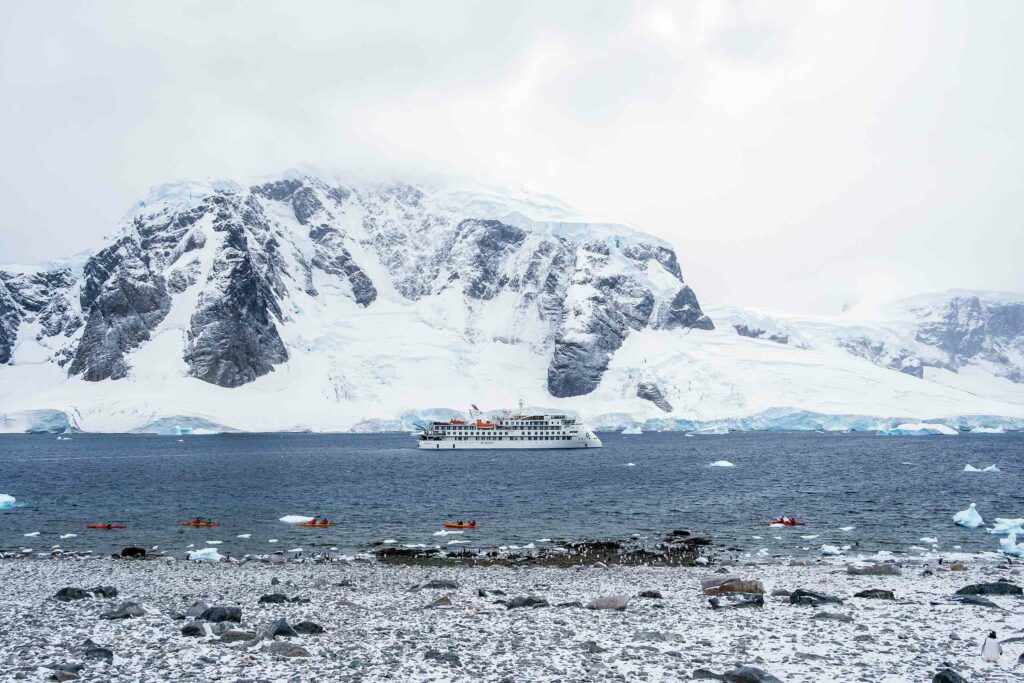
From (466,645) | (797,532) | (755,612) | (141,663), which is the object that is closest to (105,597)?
(141,663)

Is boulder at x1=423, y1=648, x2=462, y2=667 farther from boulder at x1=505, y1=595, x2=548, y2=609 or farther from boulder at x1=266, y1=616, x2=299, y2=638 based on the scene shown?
boulder at x1=505, y1=595, x2=548, y2=609

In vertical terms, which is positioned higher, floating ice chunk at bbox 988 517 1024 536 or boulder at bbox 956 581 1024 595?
boulder at bbox 956 581 1024 595

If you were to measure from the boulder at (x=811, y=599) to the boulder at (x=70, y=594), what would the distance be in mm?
27004

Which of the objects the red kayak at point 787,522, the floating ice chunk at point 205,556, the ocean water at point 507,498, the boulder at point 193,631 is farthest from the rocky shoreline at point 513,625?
the red kayak at point 787,522

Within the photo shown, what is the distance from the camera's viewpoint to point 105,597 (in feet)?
103

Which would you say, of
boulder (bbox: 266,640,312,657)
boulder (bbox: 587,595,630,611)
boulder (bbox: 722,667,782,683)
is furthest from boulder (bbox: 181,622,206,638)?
boulder (bbox: 722,667,782,683)

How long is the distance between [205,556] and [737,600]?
30271mm

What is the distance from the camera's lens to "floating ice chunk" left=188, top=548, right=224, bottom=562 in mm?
45156

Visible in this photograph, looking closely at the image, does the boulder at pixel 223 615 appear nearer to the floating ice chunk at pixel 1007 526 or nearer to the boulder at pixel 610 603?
the boulder at pixel 610 603

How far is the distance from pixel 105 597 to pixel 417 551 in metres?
19.7

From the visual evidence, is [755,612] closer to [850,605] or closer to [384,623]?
[850,605]

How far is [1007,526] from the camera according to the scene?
53938 millimetres

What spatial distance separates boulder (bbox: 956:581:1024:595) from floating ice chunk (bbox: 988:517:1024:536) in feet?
74.8

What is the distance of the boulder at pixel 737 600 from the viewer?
28.8 meters
